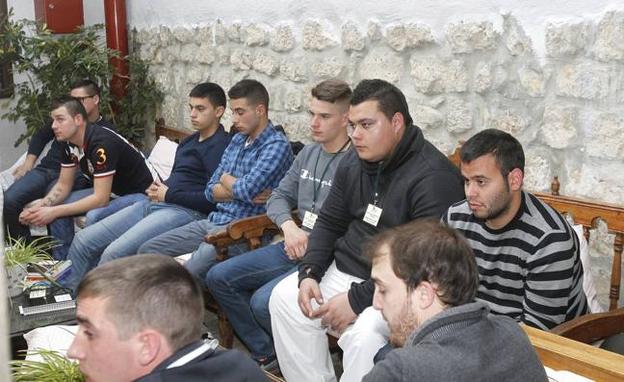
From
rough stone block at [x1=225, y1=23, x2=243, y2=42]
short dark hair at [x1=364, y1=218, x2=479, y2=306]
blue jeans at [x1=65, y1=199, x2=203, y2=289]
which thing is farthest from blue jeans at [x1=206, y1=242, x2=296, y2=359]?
rough stone block at [x1=225, y1=23, x2=243, y2=42]

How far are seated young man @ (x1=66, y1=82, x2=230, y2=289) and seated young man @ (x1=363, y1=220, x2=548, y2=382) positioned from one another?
94.8 inches

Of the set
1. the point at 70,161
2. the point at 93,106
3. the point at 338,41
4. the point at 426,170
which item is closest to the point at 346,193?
the point at 426,170

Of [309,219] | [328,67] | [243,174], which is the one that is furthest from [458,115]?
[243,174]

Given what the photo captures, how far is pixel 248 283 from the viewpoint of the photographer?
331 centimetres

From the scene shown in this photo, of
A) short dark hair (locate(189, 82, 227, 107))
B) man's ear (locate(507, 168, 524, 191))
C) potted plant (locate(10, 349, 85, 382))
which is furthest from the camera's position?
short dark hair (locate(189, 82, 227, 107))

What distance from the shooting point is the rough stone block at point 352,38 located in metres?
3.87

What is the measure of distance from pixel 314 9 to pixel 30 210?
2.08m

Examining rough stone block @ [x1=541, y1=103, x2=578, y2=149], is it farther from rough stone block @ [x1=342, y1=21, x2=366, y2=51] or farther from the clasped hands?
rough stone block @ [x1=342, y1=21, x2=366, y2=51]

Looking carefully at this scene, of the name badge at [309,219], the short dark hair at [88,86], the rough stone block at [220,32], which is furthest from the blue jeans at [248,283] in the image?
the short dark hair at [88,86]

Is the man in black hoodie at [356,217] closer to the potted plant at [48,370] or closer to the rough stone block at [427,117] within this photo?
the rough stone block at [427,117]

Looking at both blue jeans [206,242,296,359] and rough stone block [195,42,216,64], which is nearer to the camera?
blue jeans [206,242,296,359]

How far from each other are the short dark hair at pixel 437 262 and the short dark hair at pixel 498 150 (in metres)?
0.78

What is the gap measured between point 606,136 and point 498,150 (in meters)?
0.67

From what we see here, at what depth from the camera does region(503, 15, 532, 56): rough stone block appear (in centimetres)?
307
